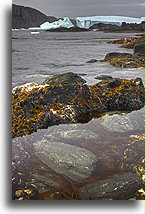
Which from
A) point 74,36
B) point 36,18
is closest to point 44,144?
point 36,18

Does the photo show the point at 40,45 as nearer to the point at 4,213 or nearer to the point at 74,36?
the point at 74,36

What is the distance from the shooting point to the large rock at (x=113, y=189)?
242cm

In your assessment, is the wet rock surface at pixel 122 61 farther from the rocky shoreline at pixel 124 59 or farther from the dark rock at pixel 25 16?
the dark rock at pixel 25 16

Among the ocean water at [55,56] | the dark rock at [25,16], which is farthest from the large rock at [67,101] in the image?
the dark rock at [25,16]

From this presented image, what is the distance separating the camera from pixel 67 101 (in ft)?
13.5

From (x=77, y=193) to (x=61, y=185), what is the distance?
0.19 metres

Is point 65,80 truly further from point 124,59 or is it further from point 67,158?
point 124,59

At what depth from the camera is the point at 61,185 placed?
99.6 inches

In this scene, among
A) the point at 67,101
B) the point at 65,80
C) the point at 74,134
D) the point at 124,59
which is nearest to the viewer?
the point at 74,134

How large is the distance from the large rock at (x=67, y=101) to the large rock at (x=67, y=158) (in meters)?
0.56

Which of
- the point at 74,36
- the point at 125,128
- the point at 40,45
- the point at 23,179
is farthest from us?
the point at 74,36

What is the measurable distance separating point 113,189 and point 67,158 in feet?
2.26

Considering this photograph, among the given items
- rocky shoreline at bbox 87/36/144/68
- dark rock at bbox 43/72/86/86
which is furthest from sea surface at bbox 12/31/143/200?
rocky shoreline at bbox 87/36/144/68

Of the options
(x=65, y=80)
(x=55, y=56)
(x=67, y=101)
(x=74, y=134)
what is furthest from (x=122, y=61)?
(x=74, y=134)
